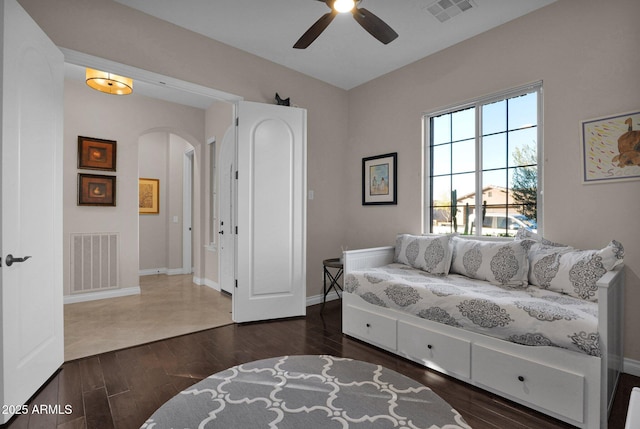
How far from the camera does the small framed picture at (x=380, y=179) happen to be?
3.92 metres

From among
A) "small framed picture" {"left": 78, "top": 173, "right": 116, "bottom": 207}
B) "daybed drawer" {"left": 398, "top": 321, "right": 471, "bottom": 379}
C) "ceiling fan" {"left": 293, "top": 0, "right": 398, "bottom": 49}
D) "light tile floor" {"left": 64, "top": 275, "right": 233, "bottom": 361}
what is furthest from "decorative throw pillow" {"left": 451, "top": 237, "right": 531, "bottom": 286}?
"small framed picture" {"left": 78, "top": 173, "right": 116, "bottom": 207}

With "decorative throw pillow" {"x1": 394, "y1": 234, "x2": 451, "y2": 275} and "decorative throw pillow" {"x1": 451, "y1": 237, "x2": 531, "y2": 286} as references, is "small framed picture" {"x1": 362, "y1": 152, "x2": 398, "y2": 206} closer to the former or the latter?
"decorative throw pillow" {"x1": 394, "y1": 234, "x2": 451, "y2": 275}

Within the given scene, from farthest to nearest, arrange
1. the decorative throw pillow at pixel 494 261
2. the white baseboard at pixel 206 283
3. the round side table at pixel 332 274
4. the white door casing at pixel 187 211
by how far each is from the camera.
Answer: the white door casing at pixel 187 211 < the white baseboard at pixel 206 283 < the round side table at pixel 332 274 < the decorative throw pillow at pixel 494 261

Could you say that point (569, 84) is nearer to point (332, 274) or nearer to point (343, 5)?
point (343, 5)

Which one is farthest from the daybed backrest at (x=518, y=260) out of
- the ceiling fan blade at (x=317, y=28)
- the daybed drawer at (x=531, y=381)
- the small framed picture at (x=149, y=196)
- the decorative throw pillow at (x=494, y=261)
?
the small framed picture at (x=149, y=196)

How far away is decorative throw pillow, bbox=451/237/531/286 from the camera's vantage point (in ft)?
8.08

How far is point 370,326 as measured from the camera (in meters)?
2.80

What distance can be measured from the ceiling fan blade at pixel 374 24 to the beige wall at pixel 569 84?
130cm

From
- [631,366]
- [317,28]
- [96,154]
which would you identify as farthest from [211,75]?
[631,366]

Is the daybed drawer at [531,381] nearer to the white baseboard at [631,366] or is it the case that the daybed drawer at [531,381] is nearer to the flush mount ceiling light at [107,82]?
the white baseboard at [631,366]

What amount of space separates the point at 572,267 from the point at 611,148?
969 millimetres

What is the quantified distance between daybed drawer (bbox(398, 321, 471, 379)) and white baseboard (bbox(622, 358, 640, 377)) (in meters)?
1.22

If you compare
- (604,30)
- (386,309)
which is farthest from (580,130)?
(386,309)

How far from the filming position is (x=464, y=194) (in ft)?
11.1
